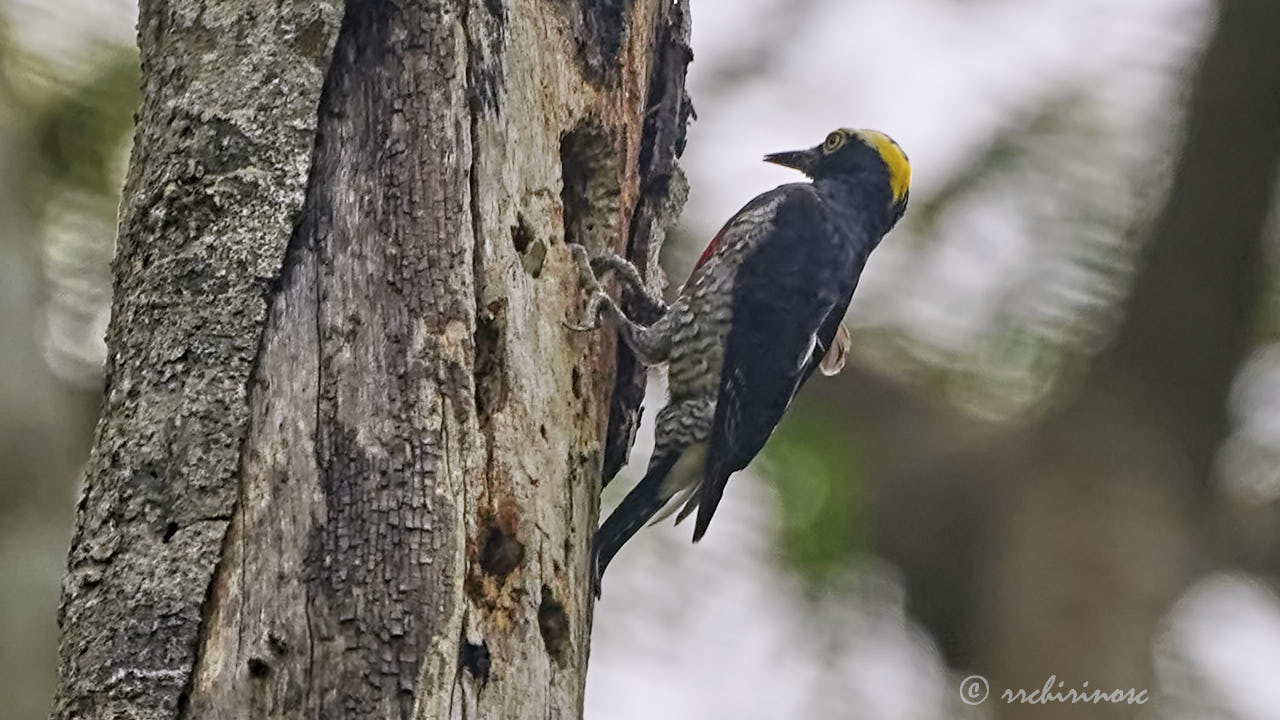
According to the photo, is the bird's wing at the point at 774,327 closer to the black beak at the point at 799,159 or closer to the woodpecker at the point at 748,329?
the woodpecker at the point at 748,329

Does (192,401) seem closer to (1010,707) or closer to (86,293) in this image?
(1010,707)

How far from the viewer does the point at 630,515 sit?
3.86 m

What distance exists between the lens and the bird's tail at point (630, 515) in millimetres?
3492

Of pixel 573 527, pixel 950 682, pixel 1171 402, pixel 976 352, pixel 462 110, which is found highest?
pixel 462 110

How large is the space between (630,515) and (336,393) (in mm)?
1361

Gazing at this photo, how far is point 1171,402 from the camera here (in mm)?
2670

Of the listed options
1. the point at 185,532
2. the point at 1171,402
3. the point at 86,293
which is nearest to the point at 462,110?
the point at 185,532

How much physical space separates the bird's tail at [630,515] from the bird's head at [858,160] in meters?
1.38

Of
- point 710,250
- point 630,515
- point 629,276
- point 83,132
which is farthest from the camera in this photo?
point 710,250

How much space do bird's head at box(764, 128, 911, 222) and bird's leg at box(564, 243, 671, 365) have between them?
1.36 metres

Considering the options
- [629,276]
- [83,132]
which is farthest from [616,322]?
[83,132]

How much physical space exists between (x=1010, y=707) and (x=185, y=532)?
55.6 inches

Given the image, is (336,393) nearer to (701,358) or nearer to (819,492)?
(819,492)

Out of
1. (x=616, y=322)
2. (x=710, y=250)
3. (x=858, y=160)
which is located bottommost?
(x=616, y=322)
